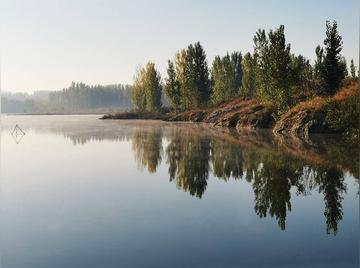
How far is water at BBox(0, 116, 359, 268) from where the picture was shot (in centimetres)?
898

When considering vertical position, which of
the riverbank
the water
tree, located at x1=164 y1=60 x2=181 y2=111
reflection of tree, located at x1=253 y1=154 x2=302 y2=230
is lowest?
the water

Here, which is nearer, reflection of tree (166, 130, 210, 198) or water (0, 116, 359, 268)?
water (0, 116, 359, 268)

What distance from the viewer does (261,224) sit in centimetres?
1126

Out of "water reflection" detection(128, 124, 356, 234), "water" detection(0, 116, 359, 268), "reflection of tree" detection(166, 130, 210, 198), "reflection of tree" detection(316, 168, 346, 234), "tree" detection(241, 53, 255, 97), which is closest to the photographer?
"water" detection(0, 116, 359, 268)

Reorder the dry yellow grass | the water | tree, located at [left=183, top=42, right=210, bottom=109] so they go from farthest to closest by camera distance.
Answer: tree, located at [left=183, top=42, right=210, bottom=109] → the dry yellow grass → the water

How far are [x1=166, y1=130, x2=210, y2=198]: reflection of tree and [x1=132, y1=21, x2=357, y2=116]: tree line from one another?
85.1 ft

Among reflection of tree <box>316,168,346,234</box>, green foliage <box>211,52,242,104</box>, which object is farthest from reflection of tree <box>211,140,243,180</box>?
green foliage <box>211,52,242,104</box>

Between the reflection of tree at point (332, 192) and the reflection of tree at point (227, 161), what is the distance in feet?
12.5

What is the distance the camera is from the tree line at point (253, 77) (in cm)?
5266

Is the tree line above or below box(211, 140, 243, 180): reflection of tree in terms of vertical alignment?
above

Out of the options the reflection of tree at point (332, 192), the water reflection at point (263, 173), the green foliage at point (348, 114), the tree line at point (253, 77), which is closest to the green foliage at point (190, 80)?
the tree line at point (253, 77)

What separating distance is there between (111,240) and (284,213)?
5374mm

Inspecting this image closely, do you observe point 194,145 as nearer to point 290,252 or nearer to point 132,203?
point 132,203

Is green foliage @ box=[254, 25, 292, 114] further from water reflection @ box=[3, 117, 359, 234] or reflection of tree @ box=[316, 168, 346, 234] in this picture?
reflection of tree @ box=[316, 168, 346, 234]
